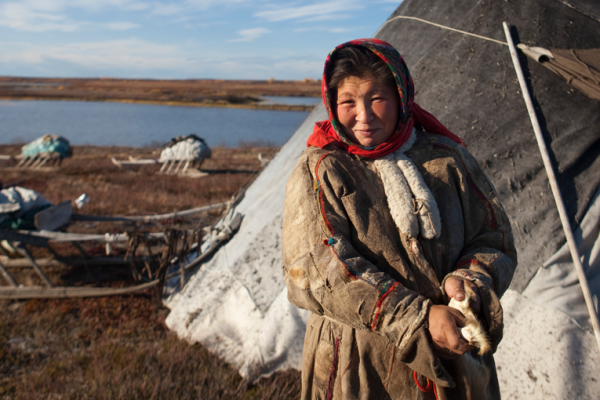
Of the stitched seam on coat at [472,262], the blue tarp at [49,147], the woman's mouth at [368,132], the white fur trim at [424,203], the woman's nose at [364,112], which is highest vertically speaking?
the woman's nose at [364,112]

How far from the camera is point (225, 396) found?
3270 mm

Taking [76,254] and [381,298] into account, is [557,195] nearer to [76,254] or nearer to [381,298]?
[381,298]

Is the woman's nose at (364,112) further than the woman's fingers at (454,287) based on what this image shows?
Yes

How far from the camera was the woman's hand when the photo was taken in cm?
124

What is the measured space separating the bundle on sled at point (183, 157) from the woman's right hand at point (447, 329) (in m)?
14.8

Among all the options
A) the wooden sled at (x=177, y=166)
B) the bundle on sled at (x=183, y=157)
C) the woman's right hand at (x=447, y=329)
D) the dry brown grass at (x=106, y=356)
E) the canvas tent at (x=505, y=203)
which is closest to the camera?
the woman's right hand at (x=447, y=329)

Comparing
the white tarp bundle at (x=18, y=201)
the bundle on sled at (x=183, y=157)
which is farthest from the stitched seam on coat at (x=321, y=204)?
the bundle on sled at (x=183, y=157)

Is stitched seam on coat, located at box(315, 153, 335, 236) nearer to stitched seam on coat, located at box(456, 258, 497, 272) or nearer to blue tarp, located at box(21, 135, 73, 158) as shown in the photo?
stitched seam on coat, located at box(456, 258, 497, 272)

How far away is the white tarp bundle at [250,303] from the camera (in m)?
3.45

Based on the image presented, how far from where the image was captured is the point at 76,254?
6289 millimetres

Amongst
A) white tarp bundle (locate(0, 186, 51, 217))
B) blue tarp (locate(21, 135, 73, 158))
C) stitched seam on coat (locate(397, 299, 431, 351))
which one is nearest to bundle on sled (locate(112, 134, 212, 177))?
blue tarp (locate(21, 135, 73, 158))

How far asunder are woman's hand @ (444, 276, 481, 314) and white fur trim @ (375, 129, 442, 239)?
17 centimetres

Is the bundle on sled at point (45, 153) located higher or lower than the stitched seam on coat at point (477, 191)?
lower

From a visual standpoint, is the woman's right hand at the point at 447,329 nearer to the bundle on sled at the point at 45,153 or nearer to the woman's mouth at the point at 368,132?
the woman's mouth at the point at 368,132
